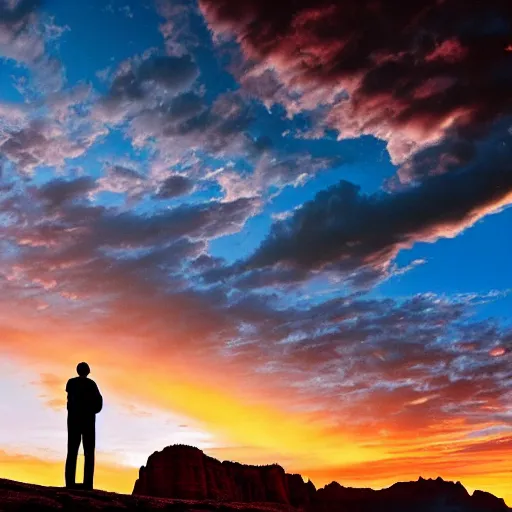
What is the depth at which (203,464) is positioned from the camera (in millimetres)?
129750

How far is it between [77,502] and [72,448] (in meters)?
3.19

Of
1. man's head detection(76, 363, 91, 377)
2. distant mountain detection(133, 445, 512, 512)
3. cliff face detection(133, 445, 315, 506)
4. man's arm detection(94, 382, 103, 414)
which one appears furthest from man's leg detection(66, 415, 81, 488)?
cliff face detection(133, 445, 315, 506)

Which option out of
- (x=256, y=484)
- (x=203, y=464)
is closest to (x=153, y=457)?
(x=203, y=464)

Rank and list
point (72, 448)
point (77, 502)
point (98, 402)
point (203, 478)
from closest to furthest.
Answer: point (77, 502) → point (72, 448) → point (98, 402) → point (203, 478)

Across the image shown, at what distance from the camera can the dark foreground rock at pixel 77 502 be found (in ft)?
29.5

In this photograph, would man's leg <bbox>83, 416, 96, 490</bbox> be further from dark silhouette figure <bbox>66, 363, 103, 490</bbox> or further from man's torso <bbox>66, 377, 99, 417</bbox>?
man's torso <bbox>66, 377, 99, 417</bbox>

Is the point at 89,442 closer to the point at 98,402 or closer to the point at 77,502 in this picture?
the point at 98,402

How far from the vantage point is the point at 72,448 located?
1282cm

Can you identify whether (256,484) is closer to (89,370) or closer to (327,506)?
(327,506)

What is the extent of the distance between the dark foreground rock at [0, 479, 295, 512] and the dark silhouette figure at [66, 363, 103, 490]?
69.6 inches

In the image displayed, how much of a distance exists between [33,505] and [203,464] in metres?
129

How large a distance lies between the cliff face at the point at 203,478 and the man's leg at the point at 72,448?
100 metres

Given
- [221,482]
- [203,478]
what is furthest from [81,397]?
[221,482]

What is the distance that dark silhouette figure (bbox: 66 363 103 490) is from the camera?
12828 millimetres
